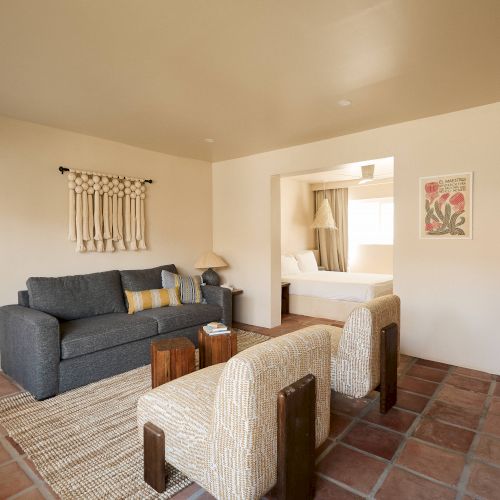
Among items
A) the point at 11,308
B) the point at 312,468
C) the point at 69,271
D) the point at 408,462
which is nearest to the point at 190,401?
the point at 312,468

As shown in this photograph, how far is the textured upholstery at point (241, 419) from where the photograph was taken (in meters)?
1.34

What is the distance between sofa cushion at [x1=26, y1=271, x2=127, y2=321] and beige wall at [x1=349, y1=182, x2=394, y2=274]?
5.19m

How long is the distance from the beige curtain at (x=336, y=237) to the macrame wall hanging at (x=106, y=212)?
448 centimetres

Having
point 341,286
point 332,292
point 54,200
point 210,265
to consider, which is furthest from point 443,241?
point 54,200

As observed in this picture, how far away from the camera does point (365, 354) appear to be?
7.45ft

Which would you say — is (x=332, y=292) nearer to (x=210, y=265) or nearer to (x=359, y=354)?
(x=210, y=265)

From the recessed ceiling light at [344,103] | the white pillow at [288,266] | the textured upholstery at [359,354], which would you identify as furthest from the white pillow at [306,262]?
the textured upholstery at [359,354]

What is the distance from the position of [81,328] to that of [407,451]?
2651 millimetres

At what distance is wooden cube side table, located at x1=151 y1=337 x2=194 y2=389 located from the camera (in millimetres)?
2553

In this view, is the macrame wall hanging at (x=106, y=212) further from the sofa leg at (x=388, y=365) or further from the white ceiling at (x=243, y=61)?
the sofa leg at (x=388, y=365)

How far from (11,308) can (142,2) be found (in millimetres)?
2747

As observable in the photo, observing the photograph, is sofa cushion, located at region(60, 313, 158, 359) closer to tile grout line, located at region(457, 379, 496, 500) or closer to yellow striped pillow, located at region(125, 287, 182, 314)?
yellow striped pillow, located at region(125, 287, 182, 314)

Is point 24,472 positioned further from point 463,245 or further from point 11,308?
point 463,245

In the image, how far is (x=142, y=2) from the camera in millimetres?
1692
